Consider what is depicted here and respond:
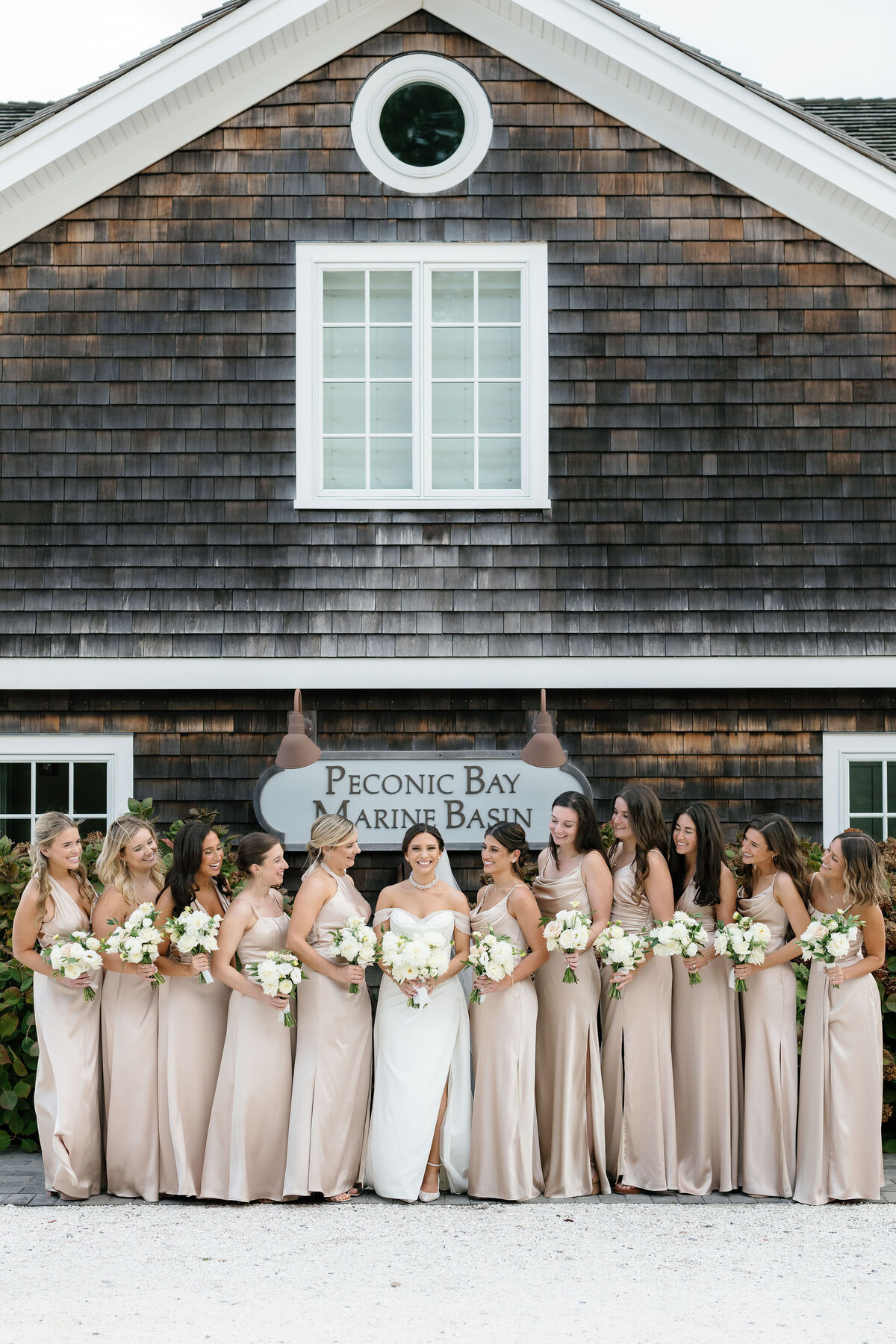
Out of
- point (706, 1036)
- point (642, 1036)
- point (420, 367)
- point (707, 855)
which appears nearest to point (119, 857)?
point (642, 1036)

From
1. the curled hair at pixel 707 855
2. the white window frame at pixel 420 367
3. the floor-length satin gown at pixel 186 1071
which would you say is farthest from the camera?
the white window frame at pixel 420 367

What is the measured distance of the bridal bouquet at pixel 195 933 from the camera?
586 centimetres

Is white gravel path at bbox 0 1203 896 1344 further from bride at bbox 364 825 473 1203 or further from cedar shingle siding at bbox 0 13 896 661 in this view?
cedar shingle siding at bbox 0 13 896 661

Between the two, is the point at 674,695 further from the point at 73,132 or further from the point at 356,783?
the point at 73,132

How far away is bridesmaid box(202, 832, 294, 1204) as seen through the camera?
5938 millimetres

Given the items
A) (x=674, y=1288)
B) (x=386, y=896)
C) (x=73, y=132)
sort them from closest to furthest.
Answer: (x=674, y=1288) → (x=386, y=896) → (x=73, y=132)

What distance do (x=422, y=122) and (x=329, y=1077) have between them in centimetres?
617

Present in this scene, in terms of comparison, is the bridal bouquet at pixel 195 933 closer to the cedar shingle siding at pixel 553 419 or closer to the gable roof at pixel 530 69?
the cedar shingle siding at pixel 553 419

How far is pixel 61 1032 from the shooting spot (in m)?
6.11

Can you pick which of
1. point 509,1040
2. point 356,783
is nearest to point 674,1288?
point 509,1040

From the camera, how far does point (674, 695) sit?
8.31 meters

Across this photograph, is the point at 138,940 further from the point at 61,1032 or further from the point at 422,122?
the point at 422,122

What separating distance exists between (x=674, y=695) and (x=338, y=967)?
11.0 feet

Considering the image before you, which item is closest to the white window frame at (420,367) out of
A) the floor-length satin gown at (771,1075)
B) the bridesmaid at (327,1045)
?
the bridesmaid at (327,1045)
